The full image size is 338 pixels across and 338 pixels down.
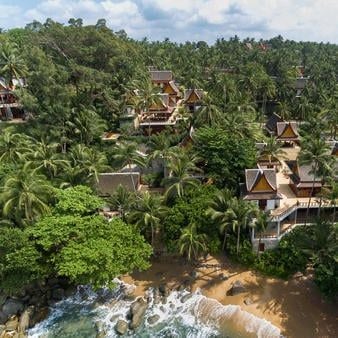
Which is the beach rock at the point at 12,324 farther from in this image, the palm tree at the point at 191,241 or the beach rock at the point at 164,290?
the palm tree at the point at 191,241

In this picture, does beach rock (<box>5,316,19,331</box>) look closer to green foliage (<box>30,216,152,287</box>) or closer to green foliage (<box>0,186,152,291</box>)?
green foliage (<box>0,186,152,291</box>)

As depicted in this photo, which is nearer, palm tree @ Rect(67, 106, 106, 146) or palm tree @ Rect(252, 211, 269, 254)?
palm tree @ Rect(252, 211, 269, 254)

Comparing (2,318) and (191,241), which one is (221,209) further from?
(2,318)

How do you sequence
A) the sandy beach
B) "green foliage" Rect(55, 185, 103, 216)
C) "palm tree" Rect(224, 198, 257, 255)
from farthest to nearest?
1. "green foliage" Rect(55, 185, 103, 216)
2. "palm tree" Rect(224, 198, 257, 255)
3. the sandy beach

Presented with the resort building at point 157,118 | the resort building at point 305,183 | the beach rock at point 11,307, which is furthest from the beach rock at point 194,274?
the resort building at point 157,118

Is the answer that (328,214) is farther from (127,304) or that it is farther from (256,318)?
(127,304)

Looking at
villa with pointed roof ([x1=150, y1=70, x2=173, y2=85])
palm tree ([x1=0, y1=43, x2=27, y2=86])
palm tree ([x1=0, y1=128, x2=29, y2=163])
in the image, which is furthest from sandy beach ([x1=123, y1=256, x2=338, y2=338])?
villa with pointed roof ([x1=150, y1=70, x2=173, y2=85])
